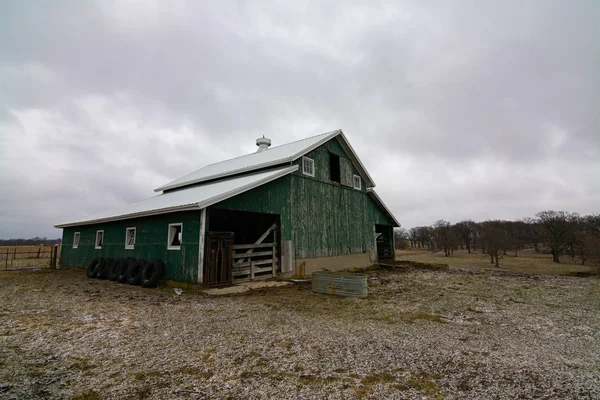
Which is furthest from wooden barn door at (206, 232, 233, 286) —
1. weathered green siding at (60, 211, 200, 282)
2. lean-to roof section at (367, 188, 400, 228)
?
lean-to roof section at (367, 188, 400, 228)

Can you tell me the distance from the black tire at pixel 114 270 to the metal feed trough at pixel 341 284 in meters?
8.83

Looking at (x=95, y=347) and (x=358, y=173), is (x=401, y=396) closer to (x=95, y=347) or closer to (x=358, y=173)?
(x=95, y=347)

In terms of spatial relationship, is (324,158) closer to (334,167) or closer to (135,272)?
(334,167)

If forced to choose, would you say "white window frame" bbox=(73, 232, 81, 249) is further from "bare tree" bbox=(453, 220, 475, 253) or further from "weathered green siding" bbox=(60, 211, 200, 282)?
"bare tree" bbox=(453, 220, 475, 253)

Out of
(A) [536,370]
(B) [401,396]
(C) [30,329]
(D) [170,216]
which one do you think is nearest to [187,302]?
(C) [30,329]

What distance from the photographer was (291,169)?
544 inches

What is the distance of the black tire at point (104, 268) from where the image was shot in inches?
532

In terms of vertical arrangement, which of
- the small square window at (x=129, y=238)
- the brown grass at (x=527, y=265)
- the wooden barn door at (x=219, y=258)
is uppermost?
the small square window at (x=129, y=238)

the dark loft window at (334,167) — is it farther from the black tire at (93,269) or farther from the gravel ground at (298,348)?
the black tire at (93,269)

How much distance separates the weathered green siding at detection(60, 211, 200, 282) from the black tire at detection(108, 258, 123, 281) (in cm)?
67

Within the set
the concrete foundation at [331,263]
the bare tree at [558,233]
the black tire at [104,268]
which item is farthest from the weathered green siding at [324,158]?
the bare tree at [558,233]

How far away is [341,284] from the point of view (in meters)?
9.61

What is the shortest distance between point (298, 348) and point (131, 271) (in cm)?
991

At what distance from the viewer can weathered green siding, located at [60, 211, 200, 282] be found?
1078 cm
